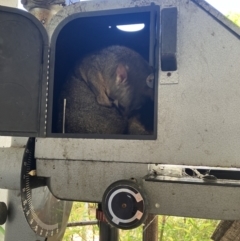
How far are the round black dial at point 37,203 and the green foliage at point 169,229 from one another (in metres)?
0.97

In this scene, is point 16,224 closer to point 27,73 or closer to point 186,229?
point 27,73

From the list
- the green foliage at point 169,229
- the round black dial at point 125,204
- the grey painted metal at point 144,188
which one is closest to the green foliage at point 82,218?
the green foliage at point 169,229

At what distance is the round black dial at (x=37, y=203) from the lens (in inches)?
34.0

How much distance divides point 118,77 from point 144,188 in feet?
1.82

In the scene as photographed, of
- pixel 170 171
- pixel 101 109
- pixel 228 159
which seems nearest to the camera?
pixel 228 159

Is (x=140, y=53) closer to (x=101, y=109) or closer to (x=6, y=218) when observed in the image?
(x=101, y=109)

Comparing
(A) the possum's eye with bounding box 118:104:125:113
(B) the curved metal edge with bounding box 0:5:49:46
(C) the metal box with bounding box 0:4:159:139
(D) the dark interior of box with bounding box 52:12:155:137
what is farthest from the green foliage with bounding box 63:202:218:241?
(B) the curved metal edge with bounding box 0:5:49:46

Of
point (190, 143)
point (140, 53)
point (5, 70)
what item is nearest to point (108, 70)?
point (140, 53)

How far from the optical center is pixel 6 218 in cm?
114

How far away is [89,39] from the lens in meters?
1.19

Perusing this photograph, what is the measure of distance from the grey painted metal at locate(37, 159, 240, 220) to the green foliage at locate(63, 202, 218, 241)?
1314 mm

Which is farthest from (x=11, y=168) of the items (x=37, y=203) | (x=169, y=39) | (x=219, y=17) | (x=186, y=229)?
(x=186, y=229)

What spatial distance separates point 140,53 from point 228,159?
71 cm

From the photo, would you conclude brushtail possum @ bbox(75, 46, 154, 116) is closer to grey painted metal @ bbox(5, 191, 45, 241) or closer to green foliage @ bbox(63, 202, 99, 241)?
grey painted metal @ bbox(5, 191, 45, 241)
